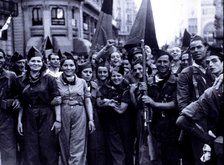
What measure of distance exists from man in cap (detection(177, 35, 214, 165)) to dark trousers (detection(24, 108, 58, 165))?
202 centimetres

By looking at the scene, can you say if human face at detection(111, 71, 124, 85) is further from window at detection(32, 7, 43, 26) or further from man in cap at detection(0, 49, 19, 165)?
window at detection(32, 7, 43, 26)

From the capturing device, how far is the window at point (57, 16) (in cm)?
3275

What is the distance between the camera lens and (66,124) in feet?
19.6

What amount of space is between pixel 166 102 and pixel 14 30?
91.6 feet

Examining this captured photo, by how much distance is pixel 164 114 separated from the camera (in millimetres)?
5758

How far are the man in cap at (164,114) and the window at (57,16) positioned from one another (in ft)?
91.1

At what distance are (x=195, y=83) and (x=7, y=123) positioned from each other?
3.12 m

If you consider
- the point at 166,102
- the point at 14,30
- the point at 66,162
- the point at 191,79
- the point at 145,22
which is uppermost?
the point at 14,30

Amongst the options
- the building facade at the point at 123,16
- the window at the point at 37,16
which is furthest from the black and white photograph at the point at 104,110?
the building facade at the point at 123,16

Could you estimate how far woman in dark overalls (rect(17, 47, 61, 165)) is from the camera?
5805 millimetres

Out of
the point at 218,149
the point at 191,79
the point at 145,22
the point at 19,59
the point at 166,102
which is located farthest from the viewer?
the point at 19,59

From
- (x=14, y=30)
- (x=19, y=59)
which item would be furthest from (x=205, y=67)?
(x=14, y=30)

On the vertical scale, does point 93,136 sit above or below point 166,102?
below

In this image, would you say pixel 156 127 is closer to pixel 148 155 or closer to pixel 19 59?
pixel 148 155
